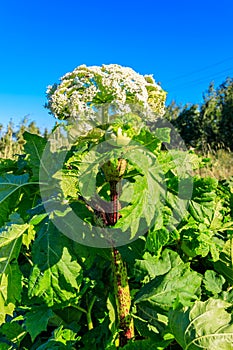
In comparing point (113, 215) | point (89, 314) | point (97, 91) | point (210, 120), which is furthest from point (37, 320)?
point (210, 120)

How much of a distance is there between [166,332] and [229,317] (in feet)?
0.86

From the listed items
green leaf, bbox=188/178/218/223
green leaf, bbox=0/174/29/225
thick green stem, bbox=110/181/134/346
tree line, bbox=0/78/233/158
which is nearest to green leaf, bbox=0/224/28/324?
green leaf, bbox=0/174/29/225

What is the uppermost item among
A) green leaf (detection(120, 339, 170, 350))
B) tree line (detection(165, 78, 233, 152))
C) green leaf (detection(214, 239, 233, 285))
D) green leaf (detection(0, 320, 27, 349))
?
tree line (detection(165, 78, 233, 152))

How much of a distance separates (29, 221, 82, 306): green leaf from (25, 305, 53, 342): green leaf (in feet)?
0.72

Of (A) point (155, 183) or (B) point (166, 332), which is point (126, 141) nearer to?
(A) point (155, 183)

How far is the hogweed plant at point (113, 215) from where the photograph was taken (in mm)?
1337

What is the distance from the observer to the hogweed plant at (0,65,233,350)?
134cm

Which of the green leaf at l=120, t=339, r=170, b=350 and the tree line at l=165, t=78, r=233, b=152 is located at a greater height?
the tree line at l=165, t=78, r=233, b=152

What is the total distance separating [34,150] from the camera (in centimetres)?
168

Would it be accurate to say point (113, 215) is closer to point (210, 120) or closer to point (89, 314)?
point (89, 314)

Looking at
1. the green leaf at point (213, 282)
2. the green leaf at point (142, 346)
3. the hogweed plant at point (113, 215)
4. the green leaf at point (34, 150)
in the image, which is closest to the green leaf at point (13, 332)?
the hogweed plant at point (113, 215)

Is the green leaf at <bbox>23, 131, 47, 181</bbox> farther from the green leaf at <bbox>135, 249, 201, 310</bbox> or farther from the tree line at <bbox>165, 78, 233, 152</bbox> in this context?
the tree line at <bbox>165, 78, 233, 152</bbox>

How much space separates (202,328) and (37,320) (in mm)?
594

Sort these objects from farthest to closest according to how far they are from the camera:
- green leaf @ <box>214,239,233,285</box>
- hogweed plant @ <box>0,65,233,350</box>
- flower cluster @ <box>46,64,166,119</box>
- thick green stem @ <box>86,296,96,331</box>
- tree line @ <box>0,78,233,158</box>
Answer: tree line @ <box>0,78,233,158</box>
green leaf @ <box>214,239,233,285</box>
thick green stem @ <box>86,296,96,331</box>
flower cluster @ <box>46,64,166,119</box>
hogweed plant @ <box>0,65,233,350</box>
